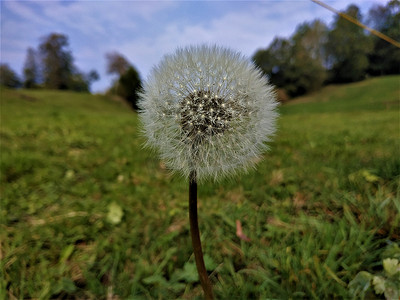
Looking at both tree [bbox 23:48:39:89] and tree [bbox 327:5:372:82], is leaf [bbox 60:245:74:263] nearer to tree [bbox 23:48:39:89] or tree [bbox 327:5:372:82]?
tree [bbox 327:5:372:82]

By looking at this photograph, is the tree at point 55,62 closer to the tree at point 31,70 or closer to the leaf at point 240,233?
the tree at point 31,70

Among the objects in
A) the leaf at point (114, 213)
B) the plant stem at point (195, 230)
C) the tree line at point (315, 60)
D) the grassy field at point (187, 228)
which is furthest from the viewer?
the tree line at point (315, 60)

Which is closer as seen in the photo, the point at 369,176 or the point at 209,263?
the point at 209,263

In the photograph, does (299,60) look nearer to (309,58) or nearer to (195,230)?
(309,58)

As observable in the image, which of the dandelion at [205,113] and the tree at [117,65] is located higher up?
the tree at [117,65]

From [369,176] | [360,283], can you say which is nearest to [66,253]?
[360,283]

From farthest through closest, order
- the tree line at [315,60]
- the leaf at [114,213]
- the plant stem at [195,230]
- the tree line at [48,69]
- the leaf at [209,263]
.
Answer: the tree line at [48,69] → the tree line at [315,60] → the leaf at [114,213] → the leaf at [209,263] → the plant stem at [195,230]

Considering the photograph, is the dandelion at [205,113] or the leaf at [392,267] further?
the leaf at [392,267]

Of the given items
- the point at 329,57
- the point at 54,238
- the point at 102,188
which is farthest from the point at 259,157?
the point at 329,57

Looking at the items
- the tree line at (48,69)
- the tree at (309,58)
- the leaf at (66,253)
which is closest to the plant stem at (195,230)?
the leaf at (66,253)
